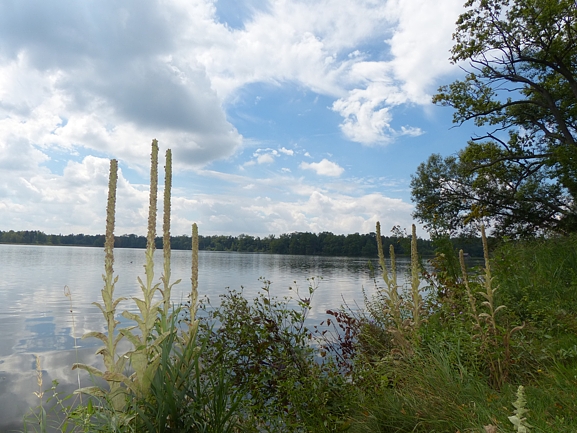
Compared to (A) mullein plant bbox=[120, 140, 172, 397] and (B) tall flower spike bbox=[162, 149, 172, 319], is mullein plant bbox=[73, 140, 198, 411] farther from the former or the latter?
(B) tall flower spike bbox=[162, 149, 172, 319]

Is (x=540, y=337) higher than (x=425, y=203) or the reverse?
the reverse

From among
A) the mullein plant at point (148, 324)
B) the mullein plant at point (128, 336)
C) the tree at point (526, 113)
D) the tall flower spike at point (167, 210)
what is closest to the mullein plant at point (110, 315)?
the mullein plant at point (128, 336)

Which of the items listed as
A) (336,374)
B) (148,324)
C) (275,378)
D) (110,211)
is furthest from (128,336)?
(336,374)

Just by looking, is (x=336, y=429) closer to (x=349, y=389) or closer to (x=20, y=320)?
(x=349, y=389)

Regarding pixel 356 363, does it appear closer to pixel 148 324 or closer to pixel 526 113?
pixel 148 324

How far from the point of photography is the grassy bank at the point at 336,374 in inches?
125

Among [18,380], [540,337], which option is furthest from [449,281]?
[18,380]

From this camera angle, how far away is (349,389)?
522 centimetres

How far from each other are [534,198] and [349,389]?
25348 mm

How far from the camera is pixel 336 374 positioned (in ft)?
18.1

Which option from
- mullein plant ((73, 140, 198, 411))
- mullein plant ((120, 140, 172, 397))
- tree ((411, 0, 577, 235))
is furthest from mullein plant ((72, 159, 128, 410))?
tree ((411, 0, 577, 235))

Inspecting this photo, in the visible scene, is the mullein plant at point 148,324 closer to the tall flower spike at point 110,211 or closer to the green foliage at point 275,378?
the tall flower spike at point 110,211

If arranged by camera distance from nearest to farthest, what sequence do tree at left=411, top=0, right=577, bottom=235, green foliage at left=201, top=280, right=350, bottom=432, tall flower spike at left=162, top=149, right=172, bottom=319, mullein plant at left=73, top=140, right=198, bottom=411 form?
mullein plant at left=73, top=140, right=198, bottom=411, tall flower spike at left=162, top=149, right=172, bottom=319, green foliage at left=201, top=280, right=350, bottom=432, tree at left=411, top=0, right=577, bottom=235

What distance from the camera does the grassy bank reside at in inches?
125
